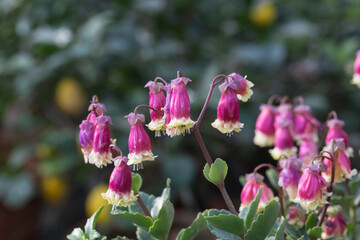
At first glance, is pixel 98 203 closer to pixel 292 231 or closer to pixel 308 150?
pixel 308 150

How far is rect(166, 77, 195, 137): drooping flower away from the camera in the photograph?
2.08ft

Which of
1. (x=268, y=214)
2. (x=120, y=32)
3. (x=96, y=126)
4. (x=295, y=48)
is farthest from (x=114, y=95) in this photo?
(x=268, y=214)

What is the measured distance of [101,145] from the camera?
674mm

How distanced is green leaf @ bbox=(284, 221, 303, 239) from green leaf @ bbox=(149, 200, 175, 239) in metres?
0.16

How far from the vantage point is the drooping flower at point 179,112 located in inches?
25.0

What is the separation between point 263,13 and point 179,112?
5.10ft

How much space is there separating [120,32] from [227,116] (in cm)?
136

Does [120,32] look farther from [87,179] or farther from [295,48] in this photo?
[295,48]

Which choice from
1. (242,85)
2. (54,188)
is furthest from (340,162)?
(54,188)

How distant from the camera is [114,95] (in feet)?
6.37

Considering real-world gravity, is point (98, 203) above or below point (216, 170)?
below

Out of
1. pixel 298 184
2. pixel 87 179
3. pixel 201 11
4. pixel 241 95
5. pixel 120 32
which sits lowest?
pixel 87 179

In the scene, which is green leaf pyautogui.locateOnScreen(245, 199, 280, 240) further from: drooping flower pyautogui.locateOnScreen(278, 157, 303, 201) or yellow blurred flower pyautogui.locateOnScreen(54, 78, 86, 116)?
yellow blurred flower pyautogui.locateOnScreen(54, 78, 86, 116)

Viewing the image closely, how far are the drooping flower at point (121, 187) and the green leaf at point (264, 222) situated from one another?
0.16m
